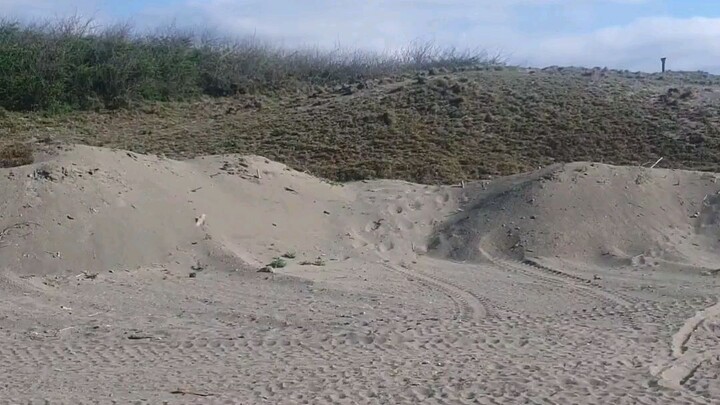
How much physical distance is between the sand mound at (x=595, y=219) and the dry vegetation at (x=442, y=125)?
530cm

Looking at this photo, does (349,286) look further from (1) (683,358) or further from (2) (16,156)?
(2) (16,156)

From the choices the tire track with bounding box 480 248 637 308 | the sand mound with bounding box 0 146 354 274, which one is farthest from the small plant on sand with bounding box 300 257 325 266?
the tire track with bounding box 480 248 637 308

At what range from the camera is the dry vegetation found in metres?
22.6

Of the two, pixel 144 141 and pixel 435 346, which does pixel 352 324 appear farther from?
pixel 144 141

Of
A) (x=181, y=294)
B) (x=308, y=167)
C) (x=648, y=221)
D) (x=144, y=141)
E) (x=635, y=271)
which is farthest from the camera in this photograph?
(x=144, y=141)

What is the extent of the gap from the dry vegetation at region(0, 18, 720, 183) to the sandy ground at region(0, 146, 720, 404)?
572 centimetres

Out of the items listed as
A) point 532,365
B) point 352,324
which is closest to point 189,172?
point 352,324

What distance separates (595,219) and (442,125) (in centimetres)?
1131

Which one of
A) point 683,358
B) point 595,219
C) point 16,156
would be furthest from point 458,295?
point 16,156

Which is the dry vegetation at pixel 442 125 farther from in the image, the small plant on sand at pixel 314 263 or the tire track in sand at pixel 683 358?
the tire track in sand at pixel 683 358

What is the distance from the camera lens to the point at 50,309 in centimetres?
1055

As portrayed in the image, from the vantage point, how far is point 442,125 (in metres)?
25.7

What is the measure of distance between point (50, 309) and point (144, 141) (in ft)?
54.0

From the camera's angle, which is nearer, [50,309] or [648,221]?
[50,309]
